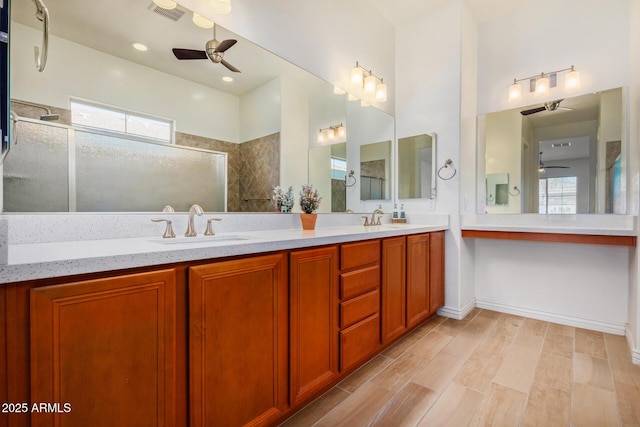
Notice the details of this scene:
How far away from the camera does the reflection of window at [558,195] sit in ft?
8.51

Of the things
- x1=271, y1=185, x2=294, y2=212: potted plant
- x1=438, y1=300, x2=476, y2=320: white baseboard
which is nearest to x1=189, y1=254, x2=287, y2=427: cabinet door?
x1=271, y1=185, x2=294, y2=212: potted plant

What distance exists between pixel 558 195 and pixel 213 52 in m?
3.04

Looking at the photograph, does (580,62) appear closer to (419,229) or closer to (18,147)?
(419,229)

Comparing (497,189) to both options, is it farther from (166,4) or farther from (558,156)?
(166,4)

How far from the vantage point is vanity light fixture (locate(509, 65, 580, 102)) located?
2.55 meters

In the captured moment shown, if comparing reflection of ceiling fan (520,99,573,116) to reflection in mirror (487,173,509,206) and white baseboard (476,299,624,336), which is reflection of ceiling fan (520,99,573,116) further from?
white baseboard (476,299,624,336)

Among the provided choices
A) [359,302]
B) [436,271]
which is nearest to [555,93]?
[436,271]

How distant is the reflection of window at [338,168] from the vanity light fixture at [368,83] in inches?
29.3

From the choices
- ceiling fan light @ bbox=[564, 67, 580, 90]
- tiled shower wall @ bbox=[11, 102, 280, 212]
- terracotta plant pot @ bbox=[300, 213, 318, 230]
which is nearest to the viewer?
tiled shower wall @ bbox=[11, 102, 280, 212]

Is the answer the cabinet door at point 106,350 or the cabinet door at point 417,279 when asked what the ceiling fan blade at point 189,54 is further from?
the cabinet door at point 417,279

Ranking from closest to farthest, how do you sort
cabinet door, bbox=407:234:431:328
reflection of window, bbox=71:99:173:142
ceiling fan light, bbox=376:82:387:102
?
reflection of window, bbox=71:99:173:142
cabinet door, bbox=407:234:431:328
ceiling fan light, bbox=376:82:387:102

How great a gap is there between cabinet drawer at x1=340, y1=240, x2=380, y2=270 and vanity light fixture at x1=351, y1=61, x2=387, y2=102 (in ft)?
5.41

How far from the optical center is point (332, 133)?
2547mm

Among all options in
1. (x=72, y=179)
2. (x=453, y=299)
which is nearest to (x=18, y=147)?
(x=72, y=179)
